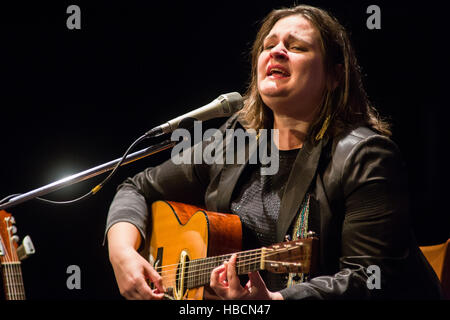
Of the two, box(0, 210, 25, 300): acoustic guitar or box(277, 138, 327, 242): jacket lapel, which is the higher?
box(277, 138, 327, 242): jacket lapel

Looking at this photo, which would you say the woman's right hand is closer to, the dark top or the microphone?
the dark top

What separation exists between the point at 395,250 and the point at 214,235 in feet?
2.28

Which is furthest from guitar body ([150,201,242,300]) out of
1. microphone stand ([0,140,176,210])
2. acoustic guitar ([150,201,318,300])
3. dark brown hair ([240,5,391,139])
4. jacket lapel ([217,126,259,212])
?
dark brown hair ([240,5,391,139])

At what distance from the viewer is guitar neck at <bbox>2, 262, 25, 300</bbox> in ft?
5.31

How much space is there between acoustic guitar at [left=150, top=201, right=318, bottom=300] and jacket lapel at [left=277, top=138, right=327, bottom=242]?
0.70 ft

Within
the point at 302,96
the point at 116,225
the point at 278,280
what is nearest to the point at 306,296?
the point at 278,280

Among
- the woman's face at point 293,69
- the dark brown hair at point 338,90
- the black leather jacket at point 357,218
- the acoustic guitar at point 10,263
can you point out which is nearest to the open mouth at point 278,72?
the woman's face at point 293,69

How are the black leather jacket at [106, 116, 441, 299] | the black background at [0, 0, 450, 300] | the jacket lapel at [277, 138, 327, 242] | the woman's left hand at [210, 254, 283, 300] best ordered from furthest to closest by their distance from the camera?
the black background at [0, 0, 450, 300]
the jacket lapel at [277, 138, 327, 242]
the black leather jacket at [106, 116, 441, 299]
the woman's left hand at [210, 254, 283, 300]

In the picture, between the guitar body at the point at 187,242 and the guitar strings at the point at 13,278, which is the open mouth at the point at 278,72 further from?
the guitar strings at the point at 13,278

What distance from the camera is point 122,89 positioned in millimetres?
3010

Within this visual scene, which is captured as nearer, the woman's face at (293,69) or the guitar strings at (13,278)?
the guitar strings at (13,278)

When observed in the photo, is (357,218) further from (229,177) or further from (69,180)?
(69,180)

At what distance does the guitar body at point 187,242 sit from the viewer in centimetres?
180

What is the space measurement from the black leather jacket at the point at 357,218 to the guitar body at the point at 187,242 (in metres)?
0.23
